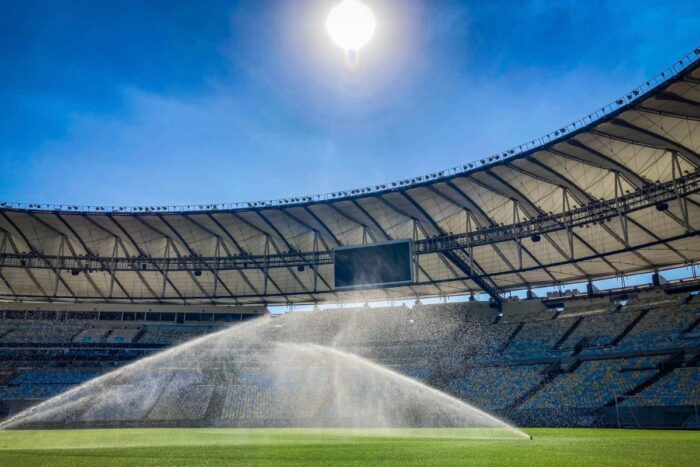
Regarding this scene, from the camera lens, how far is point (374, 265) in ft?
135

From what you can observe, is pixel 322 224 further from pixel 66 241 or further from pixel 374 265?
pixel 66 241

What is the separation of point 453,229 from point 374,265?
9.47 meters

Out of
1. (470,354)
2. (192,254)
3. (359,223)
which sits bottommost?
(470,354)

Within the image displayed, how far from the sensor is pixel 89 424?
134ft

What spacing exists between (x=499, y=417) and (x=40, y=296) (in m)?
46.5

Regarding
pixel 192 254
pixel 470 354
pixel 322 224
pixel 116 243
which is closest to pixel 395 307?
pixel 470 354

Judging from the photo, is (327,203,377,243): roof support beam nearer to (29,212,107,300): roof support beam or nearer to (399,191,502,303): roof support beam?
(399,191,502,303): roof support beam

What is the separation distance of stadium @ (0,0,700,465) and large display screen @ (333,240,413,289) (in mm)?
147

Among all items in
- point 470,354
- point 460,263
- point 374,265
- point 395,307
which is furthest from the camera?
point 395,307

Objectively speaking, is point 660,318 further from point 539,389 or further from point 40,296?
point 40,296

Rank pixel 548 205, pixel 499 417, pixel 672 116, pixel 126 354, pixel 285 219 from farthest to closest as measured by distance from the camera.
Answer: pixel 126 354, pixel 285 219, pixel 548 205, pixel 499 417, pixel 672 116

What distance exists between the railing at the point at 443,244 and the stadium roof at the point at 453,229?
157mm

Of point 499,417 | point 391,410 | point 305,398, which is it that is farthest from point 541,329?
point 305,398

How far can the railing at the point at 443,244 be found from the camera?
116 feet
